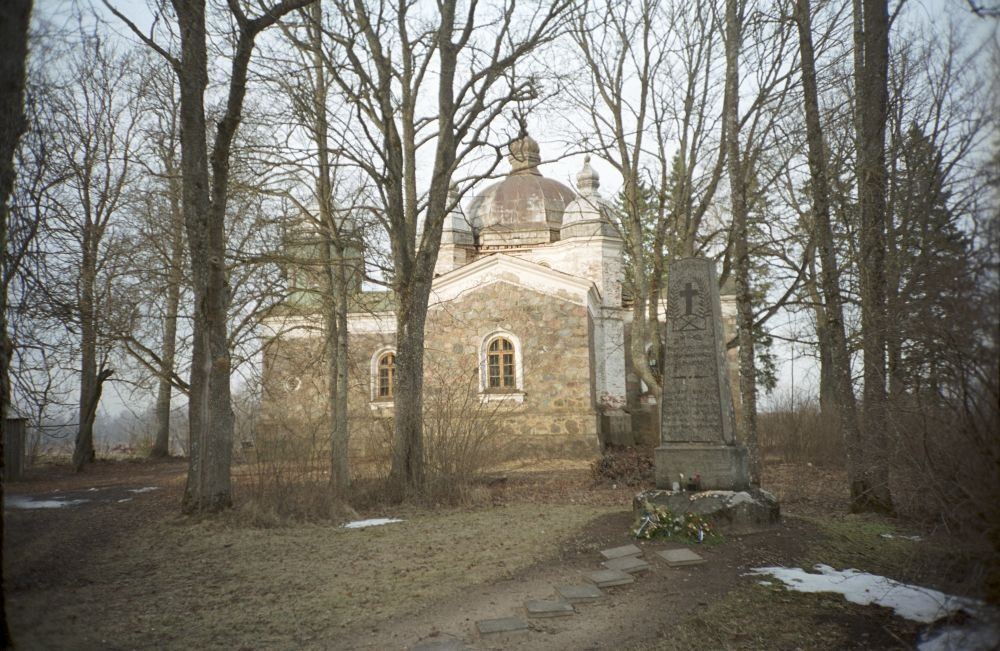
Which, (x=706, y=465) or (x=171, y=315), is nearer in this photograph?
(x=706, y=465)

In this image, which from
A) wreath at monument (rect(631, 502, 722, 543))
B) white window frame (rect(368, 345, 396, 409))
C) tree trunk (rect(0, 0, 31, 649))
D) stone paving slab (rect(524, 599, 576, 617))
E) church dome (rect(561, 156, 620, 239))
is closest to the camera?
tree trunk (rect(0, 0, 31, 649))

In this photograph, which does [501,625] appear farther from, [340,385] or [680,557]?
[340,385]

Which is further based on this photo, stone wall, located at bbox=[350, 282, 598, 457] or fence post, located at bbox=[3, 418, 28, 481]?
stone wall, located at bbox=[350, 282, 598, 457]

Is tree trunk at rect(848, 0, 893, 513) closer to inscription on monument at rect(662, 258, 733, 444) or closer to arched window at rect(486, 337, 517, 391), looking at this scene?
inscription on monument at rect(662, 258, 733, 444)

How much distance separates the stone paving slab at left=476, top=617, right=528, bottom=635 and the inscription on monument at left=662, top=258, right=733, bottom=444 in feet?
12.7

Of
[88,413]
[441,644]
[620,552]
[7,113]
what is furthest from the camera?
[88,413]

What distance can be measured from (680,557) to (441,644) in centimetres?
266

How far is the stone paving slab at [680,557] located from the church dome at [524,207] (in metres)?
18.9

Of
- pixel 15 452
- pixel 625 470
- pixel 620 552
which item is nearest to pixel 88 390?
pixel 15 452

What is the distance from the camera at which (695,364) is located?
761cm

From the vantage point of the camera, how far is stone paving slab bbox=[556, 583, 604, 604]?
4820 mm

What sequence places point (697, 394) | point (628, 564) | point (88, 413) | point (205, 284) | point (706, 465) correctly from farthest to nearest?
point (88, 413), point (205, 284), point (697, 394), point (706, 465), point (628, 564)

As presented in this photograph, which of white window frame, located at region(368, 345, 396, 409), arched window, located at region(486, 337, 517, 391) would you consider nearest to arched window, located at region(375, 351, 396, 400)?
white window frame, located at region(368, 345, 396, 409)

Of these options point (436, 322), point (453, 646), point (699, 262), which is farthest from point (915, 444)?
point (436, 322)
